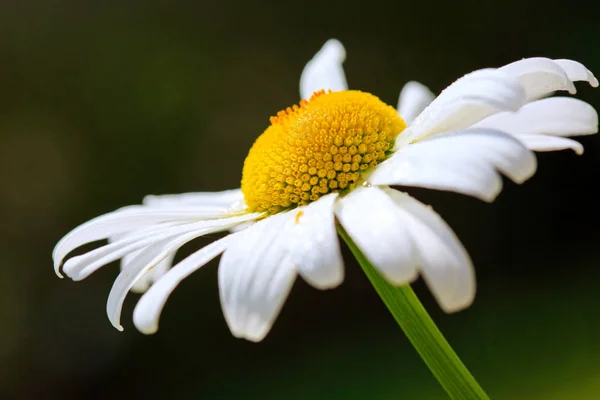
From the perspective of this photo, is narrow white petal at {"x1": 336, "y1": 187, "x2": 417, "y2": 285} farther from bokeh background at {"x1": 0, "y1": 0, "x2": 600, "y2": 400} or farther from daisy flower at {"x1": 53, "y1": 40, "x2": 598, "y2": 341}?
bokeh background at {"x1": 0, "y1": 0, "x2": 600, "y2": 400}

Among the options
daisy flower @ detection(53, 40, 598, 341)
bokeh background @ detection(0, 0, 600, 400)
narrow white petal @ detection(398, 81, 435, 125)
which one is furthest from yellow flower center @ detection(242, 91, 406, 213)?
bokeh background @ detection(0, 0, 600, 400)

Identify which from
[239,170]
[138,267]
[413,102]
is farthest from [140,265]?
[239,170]

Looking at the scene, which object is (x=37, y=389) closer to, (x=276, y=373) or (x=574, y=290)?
(x=276, y=373)

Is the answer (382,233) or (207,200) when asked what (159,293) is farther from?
(207,200)

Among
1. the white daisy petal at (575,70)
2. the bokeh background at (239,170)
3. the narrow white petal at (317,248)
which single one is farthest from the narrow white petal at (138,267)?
the bokeh background at (239,170)

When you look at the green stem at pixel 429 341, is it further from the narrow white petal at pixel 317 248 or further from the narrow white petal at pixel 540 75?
the narrow white petal at pixel 540 75
